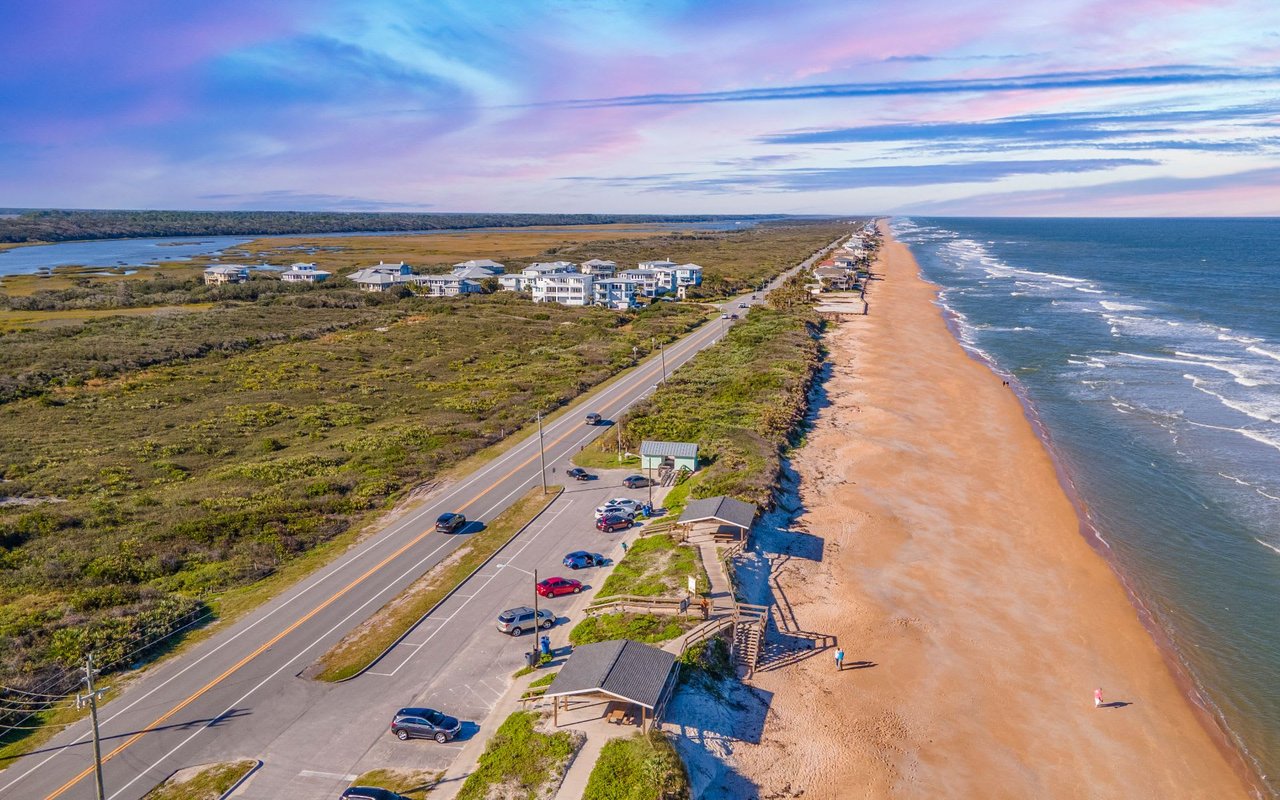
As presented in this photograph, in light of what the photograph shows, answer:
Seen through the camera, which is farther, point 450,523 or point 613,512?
point 613,512

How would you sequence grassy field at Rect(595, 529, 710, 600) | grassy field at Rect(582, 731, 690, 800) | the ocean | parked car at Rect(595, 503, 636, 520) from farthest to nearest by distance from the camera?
parked car at Rect(595, 503, 636, 520), grassy field at Rect(595, 529, 710, 600), the ocean, grassy field at Rect(582, 731, 690, 800)

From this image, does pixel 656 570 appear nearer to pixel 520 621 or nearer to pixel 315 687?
pixel 520 621

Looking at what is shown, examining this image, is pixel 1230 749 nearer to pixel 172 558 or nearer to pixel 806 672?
pixel 806 672

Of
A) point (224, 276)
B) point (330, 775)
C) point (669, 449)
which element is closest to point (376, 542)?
point (330, 775)

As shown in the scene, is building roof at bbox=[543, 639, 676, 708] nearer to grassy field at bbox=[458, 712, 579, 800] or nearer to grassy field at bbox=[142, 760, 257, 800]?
grassy field at bbox=[458, 712, 579, 800]

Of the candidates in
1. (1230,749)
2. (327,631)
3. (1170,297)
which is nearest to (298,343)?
(327,631)

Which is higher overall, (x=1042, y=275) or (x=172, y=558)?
(x=1042, y=275)

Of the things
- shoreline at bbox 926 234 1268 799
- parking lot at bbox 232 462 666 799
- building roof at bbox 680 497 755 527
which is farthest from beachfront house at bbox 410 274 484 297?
shoreline at bbox 926 234 1268 799
